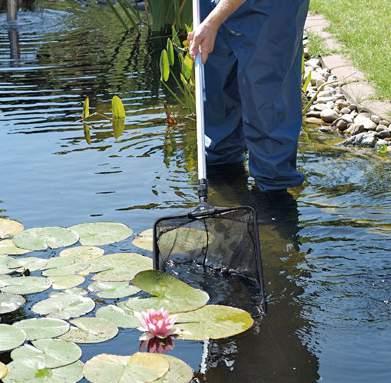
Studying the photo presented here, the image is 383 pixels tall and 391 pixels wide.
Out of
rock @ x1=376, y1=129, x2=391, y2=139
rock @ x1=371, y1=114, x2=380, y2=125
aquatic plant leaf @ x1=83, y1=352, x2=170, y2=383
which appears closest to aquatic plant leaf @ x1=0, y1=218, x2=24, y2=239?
aquatic plant leaf @ x1=83, y1=352, x2=170, y2=383

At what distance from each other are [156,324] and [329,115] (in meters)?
3.42

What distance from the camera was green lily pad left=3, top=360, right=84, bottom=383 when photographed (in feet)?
10.3

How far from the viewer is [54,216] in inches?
187

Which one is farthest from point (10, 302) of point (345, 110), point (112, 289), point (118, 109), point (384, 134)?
point (345, 110)

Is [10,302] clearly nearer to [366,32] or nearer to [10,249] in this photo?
[10,249]

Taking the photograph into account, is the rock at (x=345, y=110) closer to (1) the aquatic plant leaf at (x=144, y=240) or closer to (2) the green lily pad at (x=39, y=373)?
(1) the aquatic plant leaf at (x=144, y=240)

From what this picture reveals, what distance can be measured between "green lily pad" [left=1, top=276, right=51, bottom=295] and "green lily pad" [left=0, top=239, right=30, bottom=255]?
318 mm

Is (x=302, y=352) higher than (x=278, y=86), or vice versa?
(x=278, y=86)

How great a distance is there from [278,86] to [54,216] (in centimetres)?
124

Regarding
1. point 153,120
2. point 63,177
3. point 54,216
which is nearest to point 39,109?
point 153,120

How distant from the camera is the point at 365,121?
6164 millimetres

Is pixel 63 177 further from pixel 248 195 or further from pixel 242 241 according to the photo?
pixel 242 241

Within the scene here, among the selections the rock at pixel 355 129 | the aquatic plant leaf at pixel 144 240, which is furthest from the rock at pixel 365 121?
the aquatic plant leaf at pixel 144 240

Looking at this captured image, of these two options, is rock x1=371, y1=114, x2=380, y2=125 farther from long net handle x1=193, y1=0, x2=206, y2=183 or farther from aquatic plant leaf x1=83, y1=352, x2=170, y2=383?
aquatic plant leaf x1=83, y1=352, x2=170, y2=383
